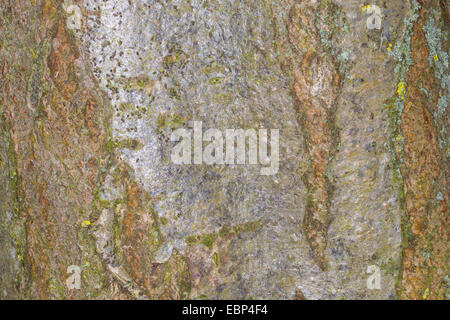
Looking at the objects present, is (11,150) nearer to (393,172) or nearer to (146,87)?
(146,87)

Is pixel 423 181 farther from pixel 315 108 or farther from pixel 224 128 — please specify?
pixel 224 128

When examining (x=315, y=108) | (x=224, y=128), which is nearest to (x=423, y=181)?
(x=315, y=108)

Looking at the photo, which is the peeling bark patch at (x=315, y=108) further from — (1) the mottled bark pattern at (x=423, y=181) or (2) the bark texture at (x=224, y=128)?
(1) the mottled bark pattern at (x=423, y=181)

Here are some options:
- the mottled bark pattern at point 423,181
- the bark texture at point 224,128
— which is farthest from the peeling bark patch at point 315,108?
the mottled bark pattern at point 423,181

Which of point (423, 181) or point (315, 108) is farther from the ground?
point (315, 108)

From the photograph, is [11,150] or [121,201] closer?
[121,201]

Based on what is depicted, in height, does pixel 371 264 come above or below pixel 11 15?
below

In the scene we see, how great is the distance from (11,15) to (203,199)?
0.63 metres

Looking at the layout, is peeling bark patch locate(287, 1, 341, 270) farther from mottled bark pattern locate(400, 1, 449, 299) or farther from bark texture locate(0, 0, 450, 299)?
mottled bark pattern locate(400, 1, 449, 299)

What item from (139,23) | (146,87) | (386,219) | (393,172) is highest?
(139,23)

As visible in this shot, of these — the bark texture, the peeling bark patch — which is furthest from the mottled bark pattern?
the peeling bark patch

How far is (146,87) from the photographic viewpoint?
0.98 meters

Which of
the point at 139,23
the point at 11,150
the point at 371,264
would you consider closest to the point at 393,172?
the point at 371,264

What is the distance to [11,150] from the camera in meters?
1.13
